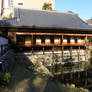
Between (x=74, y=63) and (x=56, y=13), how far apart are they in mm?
8979

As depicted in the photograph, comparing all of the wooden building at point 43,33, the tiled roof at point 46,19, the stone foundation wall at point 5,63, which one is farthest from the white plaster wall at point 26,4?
the stone foundation wall at point 5,63

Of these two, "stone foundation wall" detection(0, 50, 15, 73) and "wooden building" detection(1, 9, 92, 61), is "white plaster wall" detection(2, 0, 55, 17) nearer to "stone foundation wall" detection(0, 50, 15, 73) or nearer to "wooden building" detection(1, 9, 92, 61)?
"wooden building" detection(1, 9, 92, 61)

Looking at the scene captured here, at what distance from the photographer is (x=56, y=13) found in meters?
20.0

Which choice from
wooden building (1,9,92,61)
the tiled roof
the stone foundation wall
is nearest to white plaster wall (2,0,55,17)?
the tiled roof

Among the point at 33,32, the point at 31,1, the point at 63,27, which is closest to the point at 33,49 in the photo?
the point at 33,32

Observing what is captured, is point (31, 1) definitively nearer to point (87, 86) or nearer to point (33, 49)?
point (33, 49)

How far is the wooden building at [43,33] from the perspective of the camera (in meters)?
14.1

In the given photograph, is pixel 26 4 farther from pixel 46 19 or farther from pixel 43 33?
pixel 43 33

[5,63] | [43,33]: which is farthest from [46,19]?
[5,63]

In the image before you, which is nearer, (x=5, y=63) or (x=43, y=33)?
(x=5, y=63)

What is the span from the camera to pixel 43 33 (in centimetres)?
1444

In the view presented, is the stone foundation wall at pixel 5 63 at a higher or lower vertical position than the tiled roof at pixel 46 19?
lower

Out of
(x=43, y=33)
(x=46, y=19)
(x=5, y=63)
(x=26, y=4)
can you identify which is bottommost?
(x=5, y=63)

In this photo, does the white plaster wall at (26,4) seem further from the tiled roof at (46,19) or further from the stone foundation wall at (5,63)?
the stone foundation wall at (5,63)
